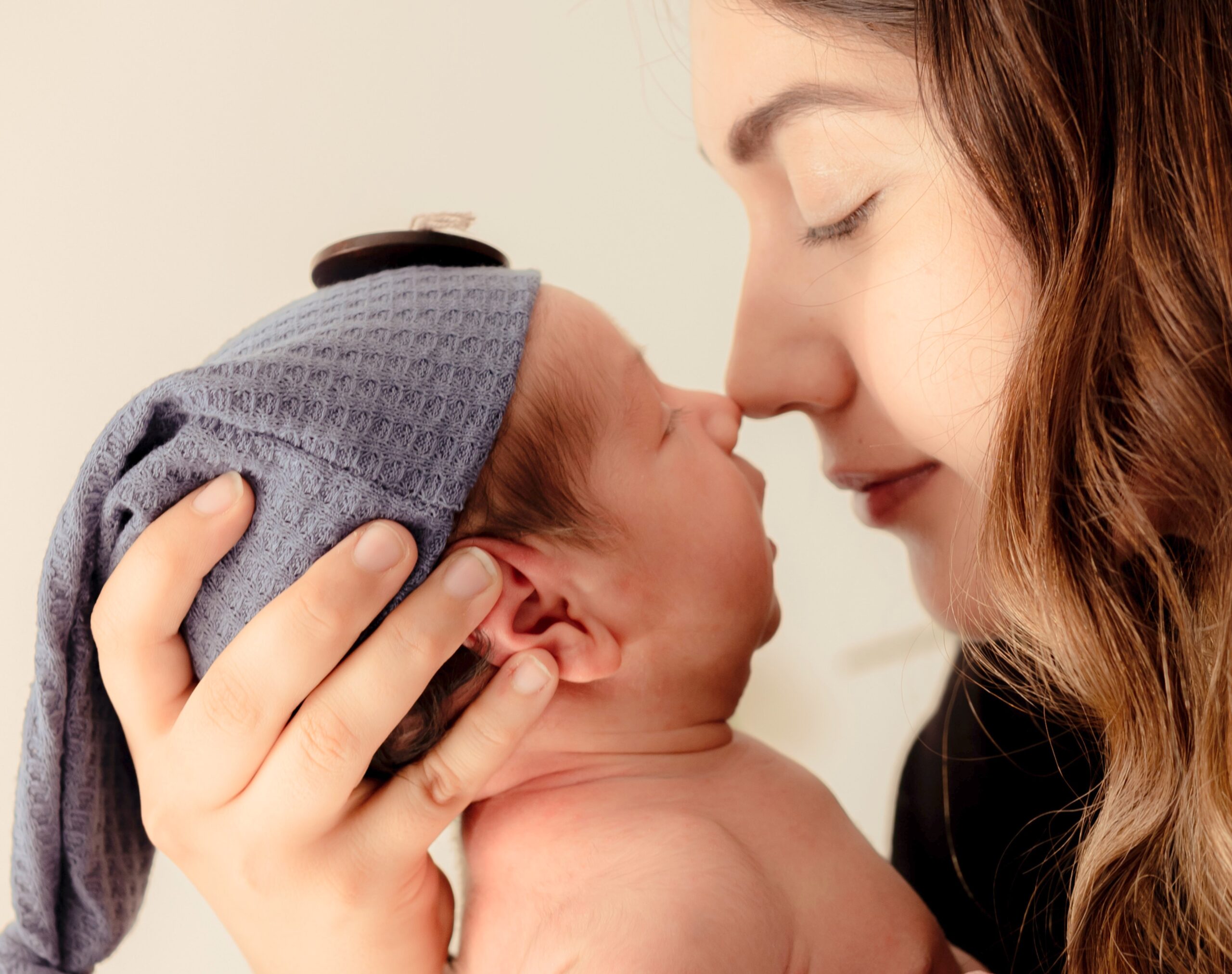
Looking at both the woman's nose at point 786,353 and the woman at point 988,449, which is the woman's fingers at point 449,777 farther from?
the woman's nose at point 786,353

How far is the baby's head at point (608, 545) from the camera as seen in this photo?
88 cm

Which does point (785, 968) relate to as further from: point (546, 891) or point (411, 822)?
point (411, 822)

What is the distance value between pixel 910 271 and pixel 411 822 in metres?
0.65

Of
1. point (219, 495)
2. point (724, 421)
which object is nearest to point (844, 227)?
point (724, 421)

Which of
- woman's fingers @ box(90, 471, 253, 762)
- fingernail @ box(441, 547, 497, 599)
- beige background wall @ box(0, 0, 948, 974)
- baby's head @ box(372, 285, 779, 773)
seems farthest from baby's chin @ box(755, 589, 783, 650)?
woman's fingers @ box(90, 471, 253, 762)

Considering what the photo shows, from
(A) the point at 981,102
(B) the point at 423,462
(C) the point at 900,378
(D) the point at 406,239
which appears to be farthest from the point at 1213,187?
(D) the point at 406,239

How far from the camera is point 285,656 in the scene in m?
0.77

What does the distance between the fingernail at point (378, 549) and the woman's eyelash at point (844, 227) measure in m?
0.49

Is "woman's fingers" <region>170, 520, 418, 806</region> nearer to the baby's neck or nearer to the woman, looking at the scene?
the woman

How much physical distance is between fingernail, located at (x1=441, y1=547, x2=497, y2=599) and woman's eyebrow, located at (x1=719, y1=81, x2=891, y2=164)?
45 cm

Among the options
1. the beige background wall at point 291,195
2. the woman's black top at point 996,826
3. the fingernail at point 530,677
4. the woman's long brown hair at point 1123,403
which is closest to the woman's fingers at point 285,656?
the fingernail at point 530,677

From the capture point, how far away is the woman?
684 mm

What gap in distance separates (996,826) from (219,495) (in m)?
1.00

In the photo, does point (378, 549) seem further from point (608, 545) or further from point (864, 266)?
point (864, 266)
